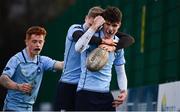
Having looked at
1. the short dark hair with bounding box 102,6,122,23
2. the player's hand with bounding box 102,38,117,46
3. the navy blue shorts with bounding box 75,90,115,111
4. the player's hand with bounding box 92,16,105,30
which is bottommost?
the navy blue shorts with bounding box 75,90,115,111

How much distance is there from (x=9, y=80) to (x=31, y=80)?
285 mm

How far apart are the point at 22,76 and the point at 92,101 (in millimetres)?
965

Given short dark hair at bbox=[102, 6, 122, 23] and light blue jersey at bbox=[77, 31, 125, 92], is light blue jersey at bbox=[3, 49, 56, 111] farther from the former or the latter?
short dark hair at bbox=[102, 6, 122, 23]

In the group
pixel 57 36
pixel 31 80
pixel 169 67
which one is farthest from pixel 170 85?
pixel 57 36

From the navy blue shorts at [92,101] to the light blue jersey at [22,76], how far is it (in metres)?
0.76

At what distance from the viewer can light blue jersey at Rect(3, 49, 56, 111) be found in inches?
248

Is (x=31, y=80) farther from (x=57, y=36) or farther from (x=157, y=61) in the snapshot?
(x=57, y=36)

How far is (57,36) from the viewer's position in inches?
656

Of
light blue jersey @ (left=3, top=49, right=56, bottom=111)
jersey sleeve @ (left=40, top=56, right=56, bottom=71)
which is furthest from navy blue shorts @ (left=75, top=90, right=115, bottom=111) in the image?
jersey sleeve @ (left=40, top=56, right=56, bottom=71)

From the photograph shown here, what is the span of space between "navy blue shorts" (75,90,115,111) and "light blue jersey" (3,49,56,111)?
757 millimetres

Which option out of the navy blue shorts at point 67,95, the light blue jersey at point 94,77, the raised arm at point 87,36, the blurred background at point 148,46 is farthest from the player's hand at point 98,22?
the blurred background at point 148,46

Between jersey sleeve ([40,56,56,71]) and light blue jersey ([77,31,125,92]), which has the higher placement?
jersey sleeve ([40,56,56,71])

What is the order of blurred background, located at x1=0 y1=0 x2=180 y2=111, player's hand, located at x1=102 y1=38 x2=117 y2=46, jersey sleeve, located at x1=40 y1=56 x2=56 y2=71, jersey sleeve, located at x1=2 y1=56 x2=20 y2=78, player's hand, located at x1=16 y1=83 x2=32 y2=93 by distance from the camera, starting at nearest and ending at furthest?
player's hand, located at x1=102 y1=38 x2=117 y2=46
player's hand, located at x1=16 y1=83 x2=32 y2=93
jersey sleeve, located at x1=2 y1=56 x2=20 y2=78
jersey sleeve, located at x1=40 y1=56 x2=56 y2=71
blurred background, located at x1=0 y1=0 x2=180 y2=111

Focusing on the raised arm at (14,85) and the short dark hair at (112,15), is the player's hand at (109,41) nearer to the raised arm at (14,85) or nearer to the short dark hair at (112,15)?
the short dark hair at (112,15)
